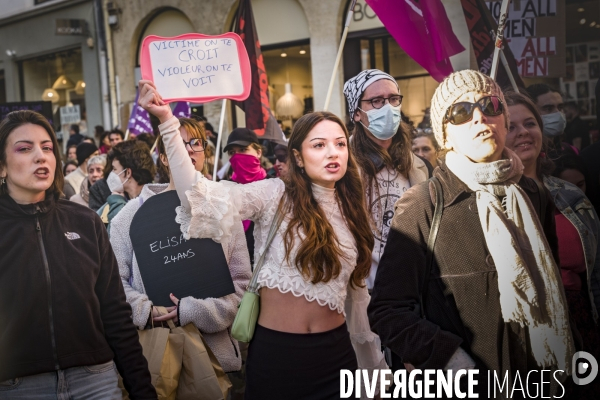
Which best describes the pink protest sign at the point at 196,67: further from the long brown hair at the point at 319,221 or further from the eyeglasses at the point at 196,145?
the long brown hair at the point at 319,221

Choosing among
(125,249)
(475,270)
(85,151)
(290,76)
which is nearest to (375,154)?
(125,249)

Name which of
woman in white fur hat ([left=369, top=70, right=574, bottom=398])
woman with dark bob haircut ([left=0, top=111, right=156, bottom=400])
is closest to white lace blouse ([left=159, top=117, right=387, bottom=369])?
woman with dark bob haircut ([left=0, top=111, right=156, bottom=400])

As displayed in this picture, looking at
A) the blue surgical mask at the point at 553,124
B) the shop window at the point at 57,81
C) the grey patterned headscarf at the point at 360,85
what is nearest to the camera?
the grey patterned headscarf at the point at 360,85

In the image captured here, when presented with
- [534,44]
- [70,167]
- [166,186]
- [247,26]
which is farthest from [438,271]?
[70,167]

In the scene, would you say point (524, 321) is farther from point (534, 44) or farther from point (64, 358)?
point (534, 44)

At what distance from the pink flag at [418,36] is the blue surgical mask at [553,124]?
0.73m

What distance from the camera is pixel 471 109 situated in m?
2.99

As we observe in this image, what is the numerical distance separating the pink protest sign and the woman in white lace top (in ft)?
7.30

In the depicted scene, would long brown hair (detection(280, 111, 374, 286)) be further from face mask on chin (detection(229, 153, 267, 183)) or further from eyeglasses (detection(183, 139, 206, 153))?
face mask on chin (detection(229, 153, 267, 183))

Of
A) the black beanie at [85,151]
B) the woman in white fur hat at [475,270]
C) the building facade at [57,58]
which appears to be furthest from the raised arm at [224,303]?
the building facade at [57,58]

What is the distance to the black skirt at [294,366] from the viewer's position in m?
3.63

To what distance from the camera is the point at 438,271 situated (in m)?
2.92

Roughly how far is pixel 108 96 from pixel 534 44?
1448cm

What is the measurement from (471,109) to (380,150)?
1.61 metres
